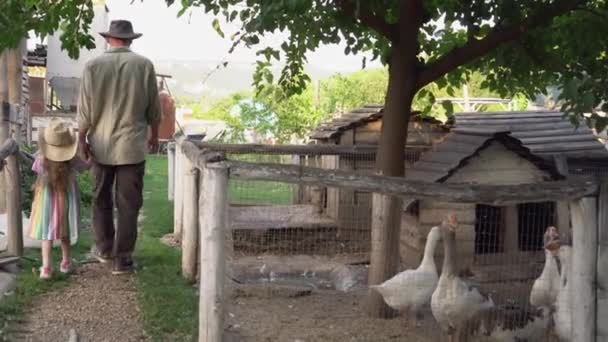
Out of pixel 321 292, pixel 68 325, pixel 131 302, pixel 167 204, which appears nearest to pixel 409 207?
pixel 321 292

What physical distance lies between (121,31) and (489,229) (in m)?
3.61

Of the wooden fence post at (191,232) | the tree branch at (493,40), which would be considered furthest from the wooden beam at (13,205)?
the tree branch at (493,40)

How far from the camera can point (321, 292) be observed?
6.71 m

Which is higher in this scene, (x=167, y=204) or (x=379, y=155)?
(x=379, y=155)

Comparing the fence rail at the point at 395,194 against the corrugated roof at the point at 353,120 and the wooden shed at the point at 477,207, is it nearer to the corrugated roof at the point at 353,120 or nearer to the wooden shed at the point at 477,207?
the wooden shed at the point at 477,207

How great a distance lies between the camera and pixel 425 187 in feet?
14.6

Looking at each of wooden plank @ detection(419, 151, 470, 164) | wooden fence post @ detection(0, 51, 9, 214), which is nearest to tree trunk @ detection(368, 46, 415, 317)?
wooden plank @ detection(419, 151, 470, 164)

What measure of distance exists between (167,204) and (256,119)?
24.2 ft

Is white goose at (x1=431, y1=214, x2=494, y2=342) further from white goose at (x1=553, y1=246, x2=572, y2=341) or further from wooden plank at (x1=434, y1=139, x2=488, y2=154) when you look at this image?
wooden plank at (x1=434, y1=139, x2=488, y2=154)

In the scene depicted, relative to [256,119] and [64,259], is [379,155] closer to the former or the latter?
[64,259]

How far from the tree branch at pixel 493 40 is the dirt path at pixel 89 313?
2.56 m

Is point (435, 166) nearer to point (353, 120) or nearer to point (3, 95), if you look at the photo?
point (353, 120)

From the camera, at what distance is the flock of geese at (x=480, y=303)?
4.88 m

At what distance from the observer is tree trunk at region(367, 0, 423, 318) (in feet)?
18.7
